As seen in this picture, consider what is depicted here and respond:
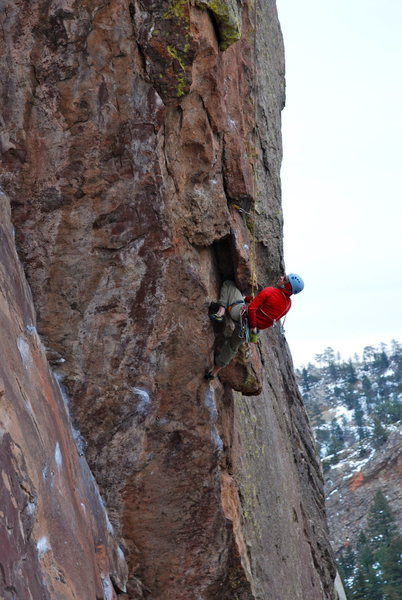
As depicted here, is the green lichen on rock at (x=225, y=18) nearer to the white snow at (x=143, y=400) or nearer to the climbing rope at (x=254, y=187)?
the climbing rope at (x=254, y=187)

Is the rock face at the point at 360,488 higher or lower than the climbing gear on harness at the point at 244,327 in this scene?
lower

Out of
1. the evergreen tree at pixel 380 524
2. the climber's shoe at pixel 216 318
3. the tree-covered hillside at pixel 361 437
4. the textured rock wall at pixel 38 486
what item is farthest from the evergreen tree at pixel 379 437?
the textured rock wall at pixel 38 486

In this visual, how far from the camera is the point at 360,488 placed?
7031 centimetres

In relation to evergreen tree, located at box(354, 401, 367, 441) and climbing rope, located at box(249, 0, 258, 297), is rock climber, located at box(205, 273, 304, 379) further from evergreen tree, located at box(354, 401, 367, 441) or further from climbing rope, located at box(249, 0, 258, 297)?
evergreen tree, located at box(354, 401, 367, 441)

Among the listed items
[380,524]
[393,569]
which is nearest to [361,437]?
[380,524]

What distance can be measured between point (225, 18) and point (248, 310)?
12.8ft

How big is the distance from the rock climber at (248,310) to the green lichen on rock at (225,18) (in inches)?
131

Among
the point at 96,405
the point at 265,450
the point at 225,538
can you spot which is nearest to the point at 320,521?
the point at 265,450

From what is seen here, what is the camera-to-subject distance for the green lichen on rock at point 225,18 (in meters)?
10.0

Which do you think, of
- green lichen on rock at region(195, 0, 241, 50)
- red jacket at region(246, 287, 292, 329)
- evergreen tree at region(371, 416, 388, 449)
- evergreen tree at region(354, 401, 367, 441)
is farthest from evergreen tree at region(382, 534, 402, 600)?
green lichen on rock at region(195, 0, 241, 50)

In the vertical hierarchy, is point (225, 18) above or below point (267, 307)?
above

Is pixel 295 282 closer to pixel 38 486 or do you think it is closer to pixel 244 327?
pixel 244 327

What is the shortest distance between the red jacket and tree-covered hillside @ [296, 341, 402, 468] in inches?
2660

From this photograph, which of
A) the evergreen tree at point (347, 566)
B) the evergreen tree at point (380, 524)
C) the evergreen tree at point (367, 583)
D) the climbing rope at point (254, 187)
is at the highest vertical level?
the climbing rope at point (254, 187)
